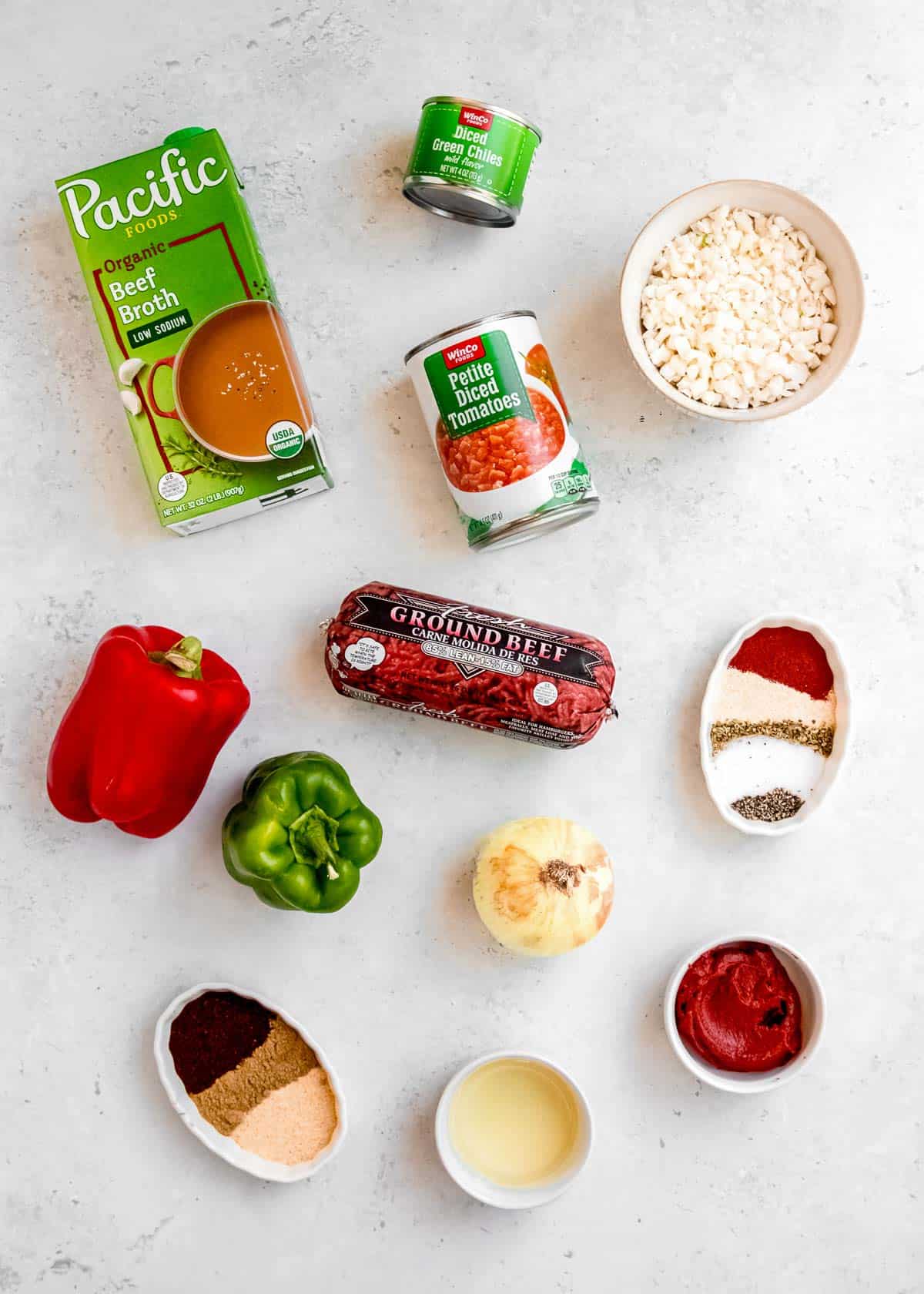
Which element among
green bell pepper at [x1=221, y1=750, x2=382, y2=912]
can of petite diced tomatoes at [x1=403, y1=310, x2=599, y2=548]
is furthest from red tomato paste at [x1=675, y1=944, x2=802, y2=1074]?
can of petite diced tomatoes at [x1=403, y1=310, x2=599, y2=548]

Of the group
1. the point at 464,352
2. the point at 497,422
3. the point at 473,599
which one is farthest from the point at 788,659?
the point at 464,352

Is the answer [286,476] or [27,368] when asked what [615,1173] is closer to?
[286,476]

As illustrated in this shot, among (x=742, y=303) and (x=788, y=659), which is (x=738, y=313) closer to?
(x=742, y=303)

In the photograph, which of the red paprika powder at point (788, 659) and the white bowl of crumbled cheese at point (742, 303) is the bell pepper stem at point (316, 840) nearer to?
the red paprika powder at point (788, 659)

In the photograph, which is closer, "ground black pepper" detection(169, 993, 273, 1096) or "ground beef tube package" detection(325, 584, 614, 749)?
"ground beef tube package" detection(325, 584, 614, 749)

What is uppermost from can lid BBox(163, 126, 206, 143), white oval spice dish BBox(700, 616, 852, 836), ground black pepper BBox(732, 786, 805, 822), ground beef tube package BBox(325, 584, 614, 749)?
can lid BBox(163, 126, 206, 143)

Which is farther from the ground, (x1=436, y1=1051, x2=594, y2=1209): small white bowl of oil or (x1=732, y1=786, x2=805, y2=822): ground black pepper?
(x1=732, y1=786, x2=805, y2=822): ground black pepper

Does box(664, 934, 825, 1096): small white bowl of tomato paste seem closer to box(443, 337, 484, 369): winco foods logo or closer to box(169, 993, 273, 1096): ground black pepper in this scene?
box(169, 993, 273, 1096): ground black pepper
